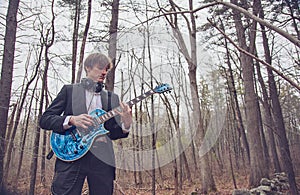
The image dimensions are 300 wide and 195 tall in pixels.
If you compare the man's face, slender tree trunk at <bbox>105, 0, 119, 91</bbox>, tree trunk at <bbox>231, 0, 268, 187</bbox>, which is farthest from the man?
tree trunk at <bbox>231, 0, 268, 187</bbox>

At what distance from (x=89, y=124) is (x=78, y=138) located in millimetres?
155

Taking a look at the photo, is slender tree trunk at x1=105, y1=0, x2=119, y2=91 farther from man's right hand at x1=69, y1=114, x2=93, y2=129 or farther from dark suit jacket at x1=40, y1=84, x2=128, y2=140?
man's right hand at x1=69, y1=114, x2=93, y2=129

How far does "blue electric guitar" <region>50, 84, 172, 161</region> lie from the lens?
1.50 meters

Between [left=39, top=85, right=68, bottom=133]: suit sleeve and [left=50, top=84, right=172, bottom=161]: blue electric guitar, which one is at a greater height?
[left=39, top=85, right=68, bottom=133]: suit sleeve

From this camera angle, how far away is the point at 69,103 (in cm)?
161

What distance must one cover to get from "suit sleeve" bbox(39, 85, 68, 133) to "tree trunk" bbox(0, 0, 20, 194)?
2837 mm

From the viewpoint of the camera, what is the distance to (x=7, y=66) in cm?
408

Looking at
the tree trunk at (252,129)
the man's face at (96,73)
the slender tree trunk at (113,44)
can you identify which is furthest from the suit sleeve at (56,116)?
the tree trunk at (252,129)

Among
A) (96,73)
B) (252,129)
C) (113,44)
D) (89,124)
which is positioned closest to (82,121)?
(89,124)

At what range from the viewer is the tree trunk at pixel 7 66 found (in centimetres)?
401

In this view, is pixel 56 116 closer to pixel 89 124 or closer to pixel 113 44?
pixel 89 124

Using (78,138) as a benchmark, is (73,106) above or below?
above

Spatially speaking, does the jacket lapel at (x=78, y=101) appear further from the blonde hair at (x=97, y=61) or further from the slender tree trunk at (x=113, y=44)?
the slender tree trunk at (x=113, y=44)

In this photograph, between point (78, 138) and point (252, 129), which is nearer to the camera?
point (78, 138)
